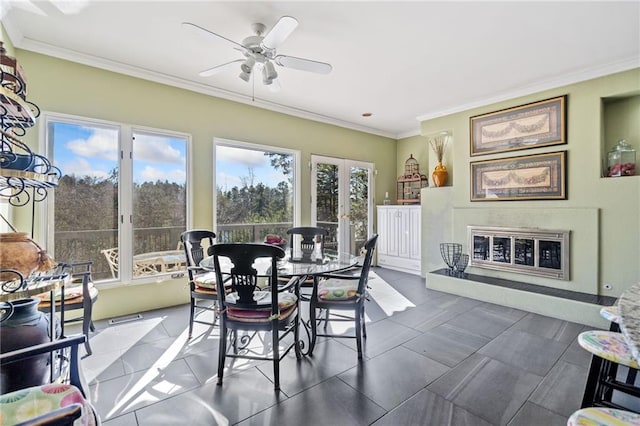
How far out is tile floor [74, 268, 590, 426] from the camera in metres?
1.76

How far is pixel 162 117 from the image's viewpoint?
11.6 ft

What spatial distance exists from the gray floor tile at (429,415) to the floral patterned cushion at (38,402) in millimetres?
1425

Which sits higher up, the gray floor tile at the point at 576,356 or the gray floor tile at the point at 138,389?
the gray floor tile at the point at 576,356

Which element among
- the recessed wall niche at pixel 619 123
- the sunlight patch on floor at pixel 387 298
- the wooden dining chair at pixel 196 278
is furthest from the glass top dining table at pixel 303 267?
the recessed wall niche at pixel 619 123

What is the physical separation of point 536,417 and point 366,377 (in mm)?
1032

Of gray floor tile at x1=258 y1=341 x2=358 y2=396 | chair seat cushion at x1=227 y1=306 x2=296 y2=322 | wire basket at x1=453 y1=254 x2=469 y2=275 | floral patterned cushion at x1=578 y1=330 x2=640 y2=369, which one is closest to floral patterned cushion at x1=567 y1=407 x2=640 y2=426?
floral patterned cushion at x1=578 y1=330 x2=640 y2=369

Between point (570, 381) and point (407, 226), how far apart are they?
11.5ft

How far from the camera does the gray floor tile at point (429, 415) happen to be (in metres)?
1.69

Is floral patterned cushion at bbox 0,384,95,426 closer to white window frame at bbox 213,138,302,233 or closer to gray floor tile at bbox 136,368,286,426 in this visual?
gray floor tile at bbox 136,368,286,426

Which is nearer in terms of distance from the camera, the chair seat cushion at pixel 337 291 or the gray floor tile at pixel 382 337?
the chair seat cushion at pixel 337 291

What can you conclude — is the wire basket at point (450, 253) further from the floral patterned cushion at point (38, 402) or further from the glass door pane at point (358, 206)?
the floral patterned cushion at point (38, 402)

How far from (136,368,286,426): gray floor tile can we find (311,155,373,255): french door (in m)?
3.18

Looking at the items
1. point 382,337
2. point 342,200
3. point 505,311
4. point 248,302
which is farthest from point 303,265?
point 342,200

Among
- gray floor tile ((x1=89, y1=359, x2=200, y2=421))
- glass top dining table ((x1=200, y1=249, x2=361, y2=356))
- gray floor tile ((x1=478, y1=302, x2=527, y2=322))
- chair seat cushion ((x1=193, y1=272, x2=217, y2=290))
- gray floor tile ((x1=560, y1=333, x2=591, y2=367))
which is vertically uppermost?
glass top dining table ((x1=200, y1=249, x2=361, y2=356))
